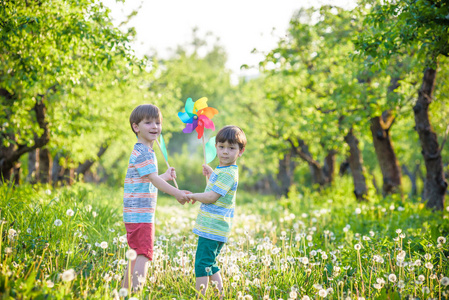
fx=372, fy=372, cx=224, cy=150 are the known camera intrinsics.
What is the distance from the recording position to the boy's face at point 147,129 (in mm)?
3504

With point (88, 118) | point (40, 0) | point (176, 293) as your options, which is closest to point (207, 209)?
point (176, 293)

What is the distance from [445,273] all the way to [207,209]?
2.54m

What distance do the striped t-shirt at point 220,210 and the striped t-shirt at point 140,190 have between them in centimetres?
48

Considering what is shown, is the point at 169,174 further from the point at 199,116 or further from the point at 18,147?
the point at 18,147

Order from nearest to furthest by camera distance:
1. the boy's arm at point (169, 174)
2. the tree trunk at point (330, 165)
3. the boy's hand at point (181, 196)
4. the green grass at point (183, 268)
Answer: the green grass at point (183, 268) → the boy's hand at point (181, 196) → the boy's arm at point (169, 174) → the tree trunk at point (330, 165)

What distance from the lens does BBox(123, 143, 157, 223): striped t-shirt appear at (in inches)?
132

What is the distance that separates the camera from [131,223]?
337 cm

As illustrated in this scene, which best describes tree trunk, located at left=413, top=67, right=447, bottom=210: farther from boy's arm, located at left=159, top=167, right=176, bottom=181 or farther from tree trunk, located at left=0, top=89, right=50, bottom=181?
tree trunk, located at left=0, top=89, right=50, bottom=181

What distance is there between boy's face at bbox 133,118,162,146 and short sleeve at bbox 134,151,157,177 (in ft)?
0.53

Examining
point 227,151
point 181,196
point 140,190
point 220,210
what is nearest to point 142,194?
point 140,190

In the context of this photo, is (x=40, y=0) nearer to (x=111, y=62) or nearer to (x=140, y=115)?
(x=111, y=62)

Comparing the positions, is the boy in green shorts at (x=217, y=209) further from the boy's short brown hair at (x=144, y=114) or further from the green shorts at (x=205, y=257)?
the boy's short brown hair at (x=144, y=114)

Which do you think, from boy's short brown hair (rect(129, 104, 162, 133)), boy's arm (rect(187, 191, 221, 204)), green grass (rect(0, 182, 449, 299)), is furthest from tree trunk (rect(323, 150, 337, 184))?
boy's short brown hair (rect(129, 104, 162, 133))

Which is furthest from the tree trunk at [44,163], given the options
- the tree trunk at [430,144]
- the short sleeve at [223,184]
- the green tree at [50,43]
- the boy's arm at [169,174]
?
the tree trunk at [430,144]
